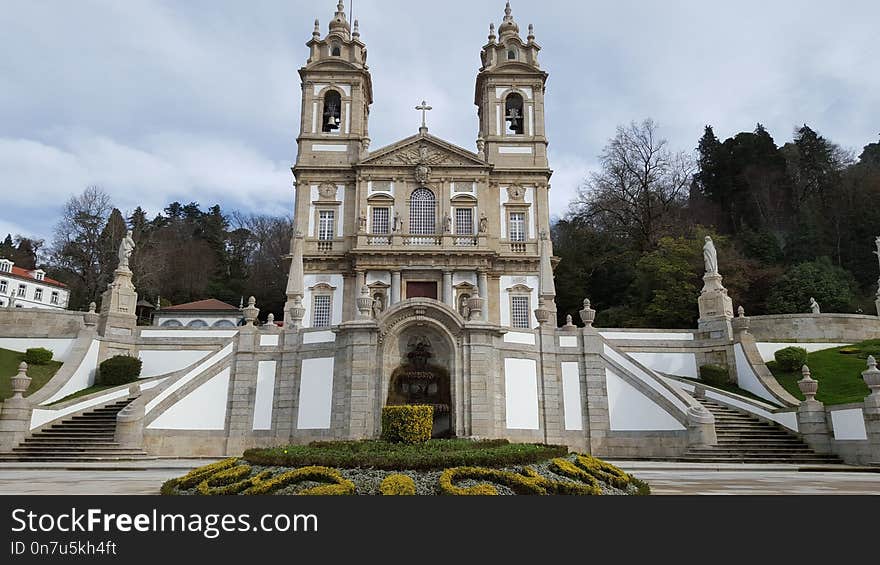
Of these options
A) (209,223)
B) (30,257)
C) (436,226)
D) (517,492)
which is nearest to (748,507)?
(517,492)

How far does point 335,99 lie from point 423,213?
30.0ft

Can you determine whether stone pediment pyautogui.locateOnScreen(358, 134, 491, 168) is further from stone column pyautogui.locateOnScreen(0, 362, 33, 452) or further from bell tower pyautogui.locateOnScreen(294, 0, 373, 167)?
stone column pyautogui.locateOnScreen(0, 362, 33, 452)

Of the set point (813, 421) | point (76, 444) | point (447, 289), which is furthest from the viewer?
point (447, 289)

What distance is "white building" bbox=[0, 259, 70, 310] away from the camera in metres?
49.9

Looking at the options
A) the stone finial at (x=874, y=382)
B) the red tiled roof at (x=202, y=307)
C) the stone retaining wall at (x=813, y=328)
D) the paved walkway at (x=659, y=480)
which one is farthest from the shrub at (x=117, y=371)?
the stone retaining wall at (x=813, y=328)

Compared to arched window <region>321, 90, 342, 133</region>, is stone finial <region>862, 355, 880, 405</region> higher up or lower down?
lower down

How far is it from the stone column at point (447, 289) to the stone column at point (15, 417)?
17239mm

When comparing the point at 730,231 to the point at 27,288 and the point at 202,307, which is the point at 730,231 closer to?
the point at 202,307

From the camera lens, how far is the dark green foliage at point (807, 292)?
30906 mm

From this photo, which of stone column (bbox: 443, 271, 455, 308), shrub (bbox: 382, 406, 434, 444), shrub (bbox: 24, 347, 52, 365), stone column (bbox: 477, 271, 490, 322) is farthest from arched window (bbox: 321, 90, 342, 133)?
shrub (bbox: 382, 406, 434, 444)

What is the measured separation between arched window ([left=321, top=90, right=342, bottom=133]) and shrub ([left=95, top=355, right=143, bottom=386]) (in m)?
18.2

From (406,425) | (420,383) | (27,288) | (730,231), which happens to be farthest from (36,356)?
(730,231)

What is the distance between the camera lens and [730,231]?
5000 centimetres

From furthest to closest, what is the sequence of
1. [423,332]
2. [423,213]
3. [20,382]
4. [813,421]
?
[423,213] < [423,332] < [20,382] < [813,421]
